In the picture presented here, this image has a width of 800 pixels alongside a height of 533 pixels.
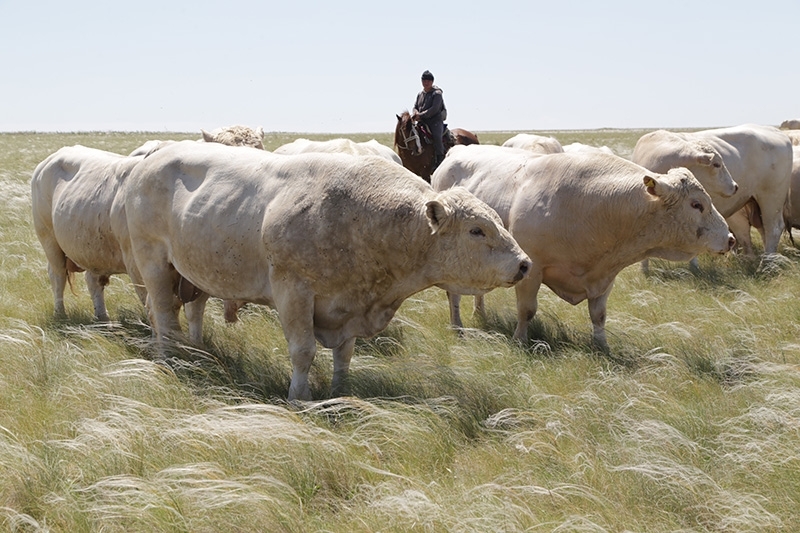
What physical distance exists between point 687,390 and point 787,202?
8.10 metres

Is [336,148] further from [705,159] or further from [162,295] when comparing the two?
[705,159]

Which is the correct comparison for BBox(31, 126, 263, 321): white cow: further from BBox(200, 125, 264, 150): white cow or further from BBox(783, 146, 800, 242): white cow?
BBox(783, 146, 800, 242): white cow

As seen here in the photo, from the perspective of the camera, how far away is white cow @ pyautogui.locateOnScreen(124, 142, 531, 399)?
586 cm

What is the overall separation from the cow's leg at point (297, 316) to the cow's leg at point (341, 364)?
430mm

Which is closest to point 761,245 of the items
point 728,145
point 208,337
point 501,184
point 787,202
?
point 787,202

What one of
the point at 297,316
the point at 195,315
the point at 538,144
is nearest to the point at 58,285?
the point at 195,315

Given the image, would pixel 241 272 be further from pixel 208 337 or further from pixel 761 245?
pixel 761 245

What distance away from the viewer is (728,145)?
484 inches

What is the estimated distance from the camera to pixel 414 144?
16.6 meters

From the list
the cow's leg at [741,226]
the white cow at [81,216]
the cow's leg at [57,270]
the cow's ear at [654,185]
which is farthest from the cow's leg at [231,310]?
the cow's leg at [741,226]

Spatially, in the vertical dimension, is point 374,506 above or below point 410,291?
below

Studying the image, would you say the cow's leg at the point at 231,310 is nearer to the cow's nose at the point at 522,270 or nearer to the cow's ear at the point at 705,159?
the cow's nose at the point at 522,270

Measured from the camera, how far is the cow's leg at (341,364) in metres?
6.50

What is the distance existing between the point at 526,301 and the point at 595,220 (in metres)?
1.05
